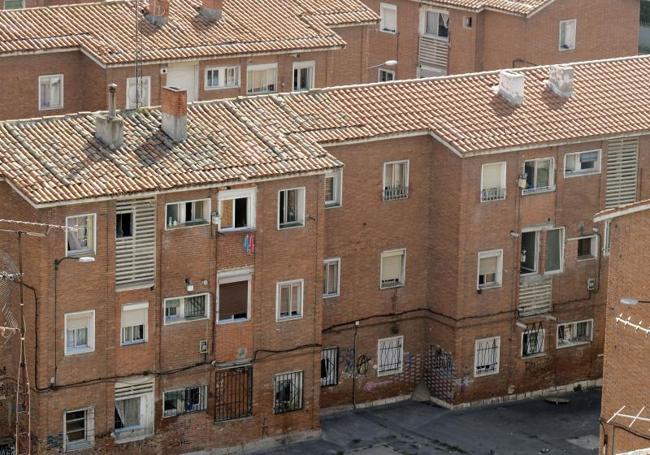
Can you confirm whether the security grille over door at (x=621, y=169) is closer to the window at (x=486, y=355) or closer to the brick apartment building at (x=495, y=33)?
the window at (x=486, y=355)

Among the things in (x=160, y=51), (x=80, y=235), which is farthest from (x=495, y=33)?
(x=80, y=235)

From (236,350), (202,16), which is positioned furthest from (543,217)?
(202,16)

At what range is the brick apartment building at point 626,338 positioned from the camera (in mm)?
56562

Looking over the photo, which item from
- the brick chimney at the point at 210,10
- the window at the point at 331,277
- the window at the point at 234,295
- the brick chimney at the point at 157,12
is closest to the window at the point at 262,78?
the brick chimney at the point at 210,10

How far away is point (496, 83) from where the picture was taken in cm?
6956

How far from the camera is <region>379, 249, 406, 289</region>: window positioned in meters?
67.1

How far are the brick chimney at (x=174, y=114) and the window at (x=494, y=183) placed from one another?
32.8 ft

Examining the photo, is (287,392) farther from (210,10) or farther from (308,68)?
(210,10)

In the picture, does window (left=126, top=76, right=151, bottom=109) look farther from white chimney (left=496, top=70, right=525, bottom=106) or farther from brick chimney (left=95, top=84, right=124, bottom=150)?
brick chimney (left=95, top=84, right=124, bottom=150)

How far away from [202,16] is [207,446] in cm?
2193

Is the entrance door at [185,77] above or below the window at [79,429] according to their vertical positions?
above

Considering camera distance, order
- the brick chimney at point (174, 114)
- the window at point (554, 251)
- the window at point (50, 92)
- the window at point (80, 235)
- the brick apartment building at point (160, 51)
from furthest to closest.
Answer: the window at point (50, 92) < the brick apartment building at point (160, 51) < the window at point (554, 251) < the brick chimney at point (174, 114) < the window at point (80, 235)

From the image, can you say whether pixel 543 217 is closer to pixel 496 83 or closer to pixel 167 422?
pixel 496 83

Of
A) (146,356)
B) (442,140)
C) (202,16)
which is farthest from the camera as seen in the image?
(202,16)
